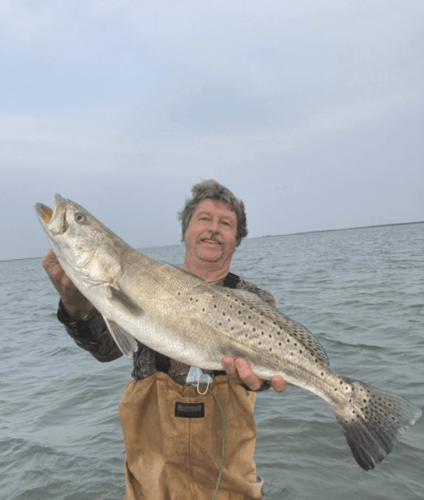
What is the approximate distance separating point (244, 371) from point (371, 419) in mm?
1030

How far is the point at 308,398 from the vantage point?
6797mm

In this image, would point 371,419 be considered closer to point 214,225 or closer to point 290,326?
point 290,326

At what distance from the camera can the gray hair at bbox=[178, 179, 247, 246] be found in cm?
444


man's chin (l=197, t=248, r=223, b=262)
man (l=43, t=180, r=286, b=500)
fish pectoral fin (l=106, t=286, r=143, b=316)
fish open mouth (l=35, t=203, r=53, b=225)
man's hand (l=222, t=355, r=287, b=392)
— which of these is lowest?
man (l=43, t=180, r=286, b=500)

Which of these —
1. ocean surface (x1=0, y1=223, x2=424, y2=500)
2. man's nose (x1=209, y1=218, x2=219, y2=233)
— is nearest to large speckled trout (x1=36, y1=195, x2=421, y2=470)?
man's nose (x1=209, y1=218, x2=219, y2=233)

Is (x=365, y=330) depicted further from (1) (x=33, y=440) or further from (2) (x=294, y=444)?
(1) (x=33, y=440)

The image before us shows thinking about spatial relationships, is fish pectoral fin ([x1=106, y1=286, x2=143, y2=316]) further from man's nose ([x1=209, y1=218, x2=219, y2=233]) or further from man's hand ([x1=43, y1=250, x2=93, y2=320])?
man's nose ([x1=209, y1=218, x2=219, y2=233])

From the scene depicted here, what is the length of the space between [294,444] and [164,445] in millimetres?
2915

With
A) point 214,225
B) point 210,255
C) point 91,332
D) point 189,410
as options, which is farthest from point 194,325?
point 214,225

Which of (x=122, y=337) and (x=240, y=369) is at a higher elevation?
(x=122, y=337)

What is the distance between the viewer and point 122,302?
3.15m

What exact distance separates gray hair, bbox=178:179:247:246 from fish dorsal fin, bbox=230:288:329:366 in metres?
1.34

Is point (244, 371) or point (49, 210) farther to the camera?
point (49, 210)

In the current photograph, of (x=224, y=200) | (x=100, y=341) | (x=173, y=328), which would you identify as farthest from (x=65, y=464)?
(x=224, y=200)
